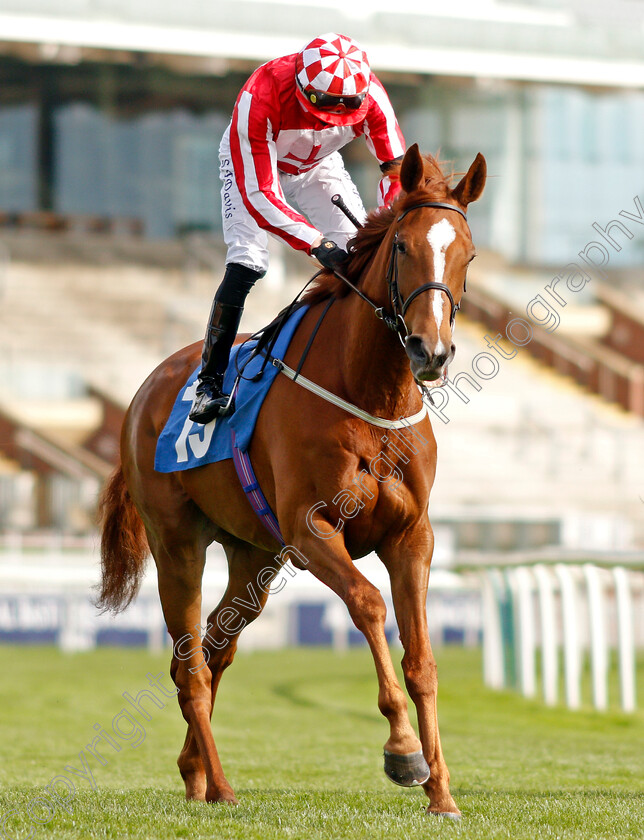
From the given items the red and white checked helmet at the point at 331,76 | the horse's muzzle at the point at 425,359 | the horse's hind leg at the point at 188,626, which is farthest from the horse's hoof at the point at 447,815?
the red and white checked helmet at the point at 331,76

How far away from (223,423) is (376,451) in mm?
834

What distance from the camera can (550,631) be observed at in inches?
301

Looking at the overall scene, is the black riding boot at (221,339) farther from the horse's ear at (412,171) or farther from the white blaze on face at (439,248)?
the white blaze on face at (439,248)

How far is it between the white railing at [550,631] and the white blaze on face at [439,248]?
413 cm

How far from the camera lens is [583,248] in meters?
21.4

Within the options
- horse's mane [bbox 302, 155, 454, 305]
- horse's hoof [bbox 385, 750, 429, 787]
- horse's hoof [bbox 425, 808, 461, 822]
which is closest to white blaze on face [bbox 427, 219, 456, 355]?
horse's mane [bbox 302, 155, 454, 305]

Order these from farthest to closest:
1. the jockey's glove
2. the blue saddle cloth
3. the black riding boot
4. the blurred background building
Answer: the blurred background building → the black riding boot → the blue saddle cloth → the jockey's glove

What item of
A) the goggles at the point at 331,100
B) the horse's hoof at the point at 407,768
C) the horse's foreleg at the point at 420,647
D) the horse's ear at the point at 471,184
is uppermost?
the goggles at the point at 331,100

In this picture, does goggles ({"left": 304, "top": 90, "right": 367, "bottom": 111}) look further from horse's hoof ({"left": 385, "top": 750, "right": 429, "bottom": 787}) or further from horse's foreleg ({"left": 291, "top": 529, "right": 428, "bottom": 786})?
horse's hoof ({"left": 385, "top": 750, "right": 429, "bottom": 787})

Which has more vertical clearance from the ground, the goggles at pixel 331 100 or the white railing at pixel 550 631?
the goggles at pixel 331 100

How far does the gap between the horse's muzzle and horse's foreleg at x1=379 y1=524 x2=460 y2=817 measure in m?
0.63

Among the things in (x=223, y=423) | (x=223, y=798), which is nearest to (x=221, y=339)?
(x=223, y=423)

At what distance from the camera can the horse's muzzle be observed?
3.18 meters

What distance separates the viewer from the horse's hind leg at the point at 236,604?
462cm
